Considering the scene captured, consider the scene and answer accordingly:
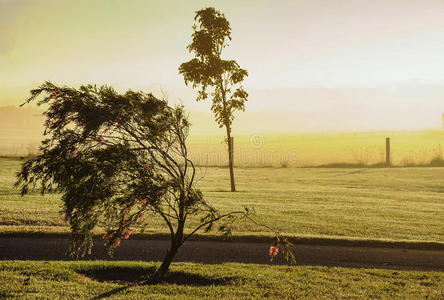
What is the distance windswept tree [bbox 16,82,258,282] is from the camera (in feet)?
22.7

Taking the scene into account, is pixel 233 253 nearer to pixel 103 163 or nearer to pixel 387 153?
pixel 103 163

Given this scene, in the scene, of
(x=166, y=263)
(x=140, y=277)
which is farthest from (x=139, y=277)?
(x=166, y=263)

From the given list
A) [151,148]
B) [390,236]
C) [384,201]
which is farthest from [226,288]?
[384,201]

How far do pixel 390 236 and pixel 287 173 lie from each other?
20.3 m

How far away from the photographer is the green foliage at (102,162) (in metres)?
6.92

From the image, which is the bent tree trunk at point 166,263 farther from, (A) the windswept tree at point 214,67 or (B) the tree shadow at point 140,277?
(A) the windswept tree at point 214,67

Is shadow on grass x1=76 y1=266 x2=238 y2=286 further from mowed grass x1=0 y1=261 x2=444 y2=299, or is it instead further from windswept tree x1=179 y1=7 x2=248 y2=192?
windswept tree x1=179 y1=7 x2=248 y2=192

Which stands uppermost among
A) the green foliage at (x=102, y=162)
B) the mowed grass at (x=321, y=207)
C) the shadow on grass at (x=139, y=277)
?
the green foliage at (x=102, y=162)

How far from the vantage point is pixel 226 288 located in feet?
23.4

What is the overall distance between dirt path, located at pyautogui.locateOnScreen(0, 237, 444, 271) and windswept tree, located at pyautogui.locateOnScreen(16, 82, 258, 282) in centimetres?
206

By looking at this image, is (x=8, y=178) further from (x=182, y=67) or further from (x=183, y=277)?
(x=183, y=277)

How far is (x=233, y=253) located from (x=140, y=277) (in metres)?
2.55

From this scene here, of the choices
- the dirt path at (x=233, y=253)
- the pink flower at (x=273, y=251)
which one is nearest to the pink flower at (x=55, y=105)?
the dirt path at (x=233, y=253)

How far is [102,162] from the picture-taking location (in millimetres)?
6871
